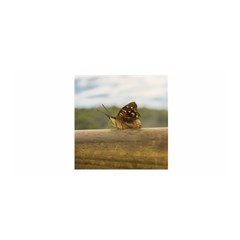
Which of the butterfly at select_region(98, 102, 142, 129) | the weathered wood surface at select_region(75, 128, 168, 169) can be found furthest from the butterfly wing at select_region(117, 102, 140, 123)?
the weathered wood surface at select_region(75, 128, 168, 169)

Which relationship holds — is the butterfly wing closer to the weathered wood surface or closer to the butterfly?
the butterfly

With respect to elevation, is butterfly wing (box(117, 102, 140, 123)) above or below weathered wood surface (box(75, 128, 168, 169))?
above

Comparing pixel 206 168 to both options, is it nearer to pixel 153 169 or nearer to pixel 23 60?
pixel 153 169

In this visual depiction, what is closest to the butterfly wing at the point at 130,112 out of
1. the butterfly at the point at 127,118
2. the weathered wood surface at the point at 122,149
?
the butterfly at the point at 127,118

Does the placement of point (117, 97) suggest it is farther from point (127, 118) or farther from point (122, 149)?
point (122, 149)
